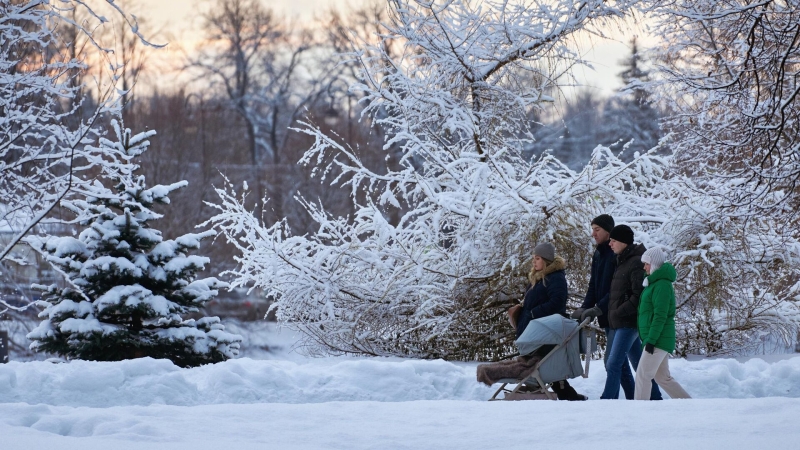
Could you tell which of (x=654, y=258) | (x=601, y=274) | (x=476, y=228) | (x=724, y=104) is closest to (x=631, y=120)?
(x=724, y=104)

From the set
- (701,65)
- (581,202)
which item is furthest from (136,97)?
(581,202)

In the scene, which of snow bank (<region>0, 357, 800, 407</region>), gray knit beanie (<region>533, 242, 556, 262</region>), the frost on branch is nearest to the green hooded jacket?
gray knit beanie (<region>533, 242, 556, 262</region>)

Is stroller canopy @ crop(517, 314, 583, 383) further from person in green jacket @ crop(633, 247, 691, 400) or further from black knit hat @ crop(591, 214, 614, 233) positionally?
black knit hat @ crop(591, 214, 614, 233)

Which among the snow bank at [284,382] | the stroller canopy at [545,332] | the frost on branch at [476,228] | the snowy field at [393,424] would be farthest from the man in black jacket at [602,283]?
the frost on branch at [476,228]

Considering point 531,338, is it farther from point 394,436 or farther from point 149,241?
point 149,241

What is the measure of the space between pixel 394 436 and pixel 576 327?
3.26 metres

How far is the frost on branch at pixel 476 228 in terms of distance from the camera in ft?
37.9

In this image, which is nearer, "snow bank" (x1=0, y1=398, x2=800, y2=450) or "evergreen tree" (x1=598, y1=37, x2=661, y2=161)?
"snow bank" (x1=0, y1=398, x2=800, y2=450)

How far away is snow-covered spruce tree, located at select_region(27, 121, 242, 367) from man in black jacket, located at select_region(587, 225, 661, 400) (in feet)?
21.9

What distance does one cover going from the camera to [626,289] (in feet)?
26.3

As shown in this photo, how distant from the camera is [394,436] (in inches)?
219

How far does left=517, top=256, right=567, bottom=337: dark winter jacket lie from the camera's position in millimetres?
8555

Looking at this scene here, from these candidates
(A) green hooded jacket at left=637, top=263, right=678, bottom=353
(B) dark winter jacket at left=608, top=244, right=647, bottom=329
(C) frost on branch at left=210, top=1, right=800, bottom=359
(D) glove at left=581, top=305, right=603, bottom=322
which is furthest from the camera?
(C) frost on branch at left=210, top=1, right=800, bottom=359

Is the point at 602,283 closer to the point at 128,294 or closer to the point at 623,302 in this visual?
the point at 623,302
